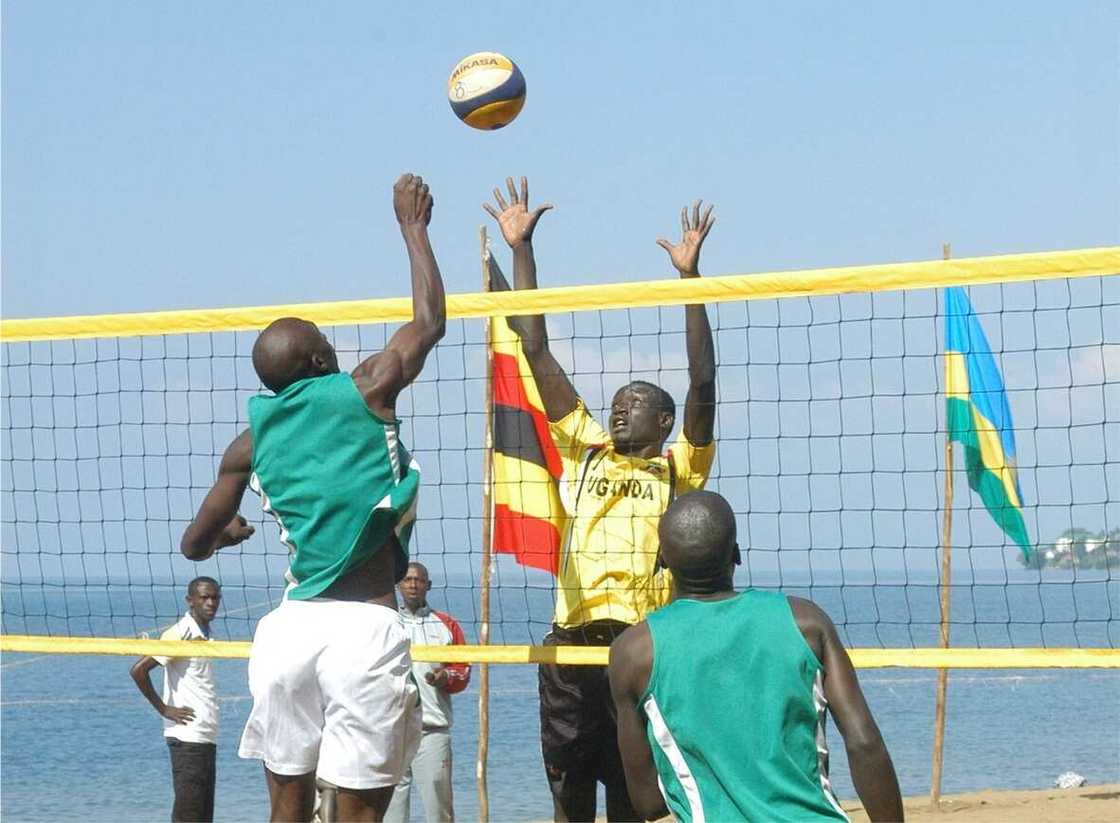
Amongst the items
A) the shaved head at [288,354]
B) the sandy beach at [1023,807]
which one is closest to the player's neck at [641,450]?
the shaved head at [288,354]

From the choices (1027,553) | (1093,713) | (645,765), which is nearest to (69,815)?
(1027,553)

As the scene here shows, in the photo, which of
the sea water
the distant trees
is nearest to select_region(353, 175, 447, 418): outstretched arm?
the distant trees

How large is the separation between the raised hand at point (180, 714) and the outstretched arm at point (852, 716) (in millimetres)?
6958

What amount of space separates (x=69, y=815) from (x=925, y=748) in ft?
46.0

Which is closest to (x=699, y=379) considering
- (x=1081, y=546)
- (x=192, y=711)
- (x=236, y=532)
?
(x=236, y=532)

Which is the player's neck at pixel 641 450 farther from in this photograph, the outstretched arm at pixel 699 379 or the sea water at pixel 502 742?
the sea water at pixel 502 742

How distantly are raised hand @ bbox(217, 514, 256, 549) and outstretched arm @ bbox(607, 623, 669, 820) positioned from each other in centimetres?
191

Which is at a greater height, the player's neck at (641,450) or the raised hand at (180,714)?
the player's neck at (641,450)

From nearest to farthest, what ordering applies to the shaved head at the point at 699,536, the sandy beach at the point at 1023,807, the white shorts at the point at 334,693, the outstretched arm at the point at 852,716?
the outstretched arm at the point at 852,716 < the shaved head at the point at 699,536 < the white shorts at the point at 334,693 < the sandy beach at the point at 1023,807

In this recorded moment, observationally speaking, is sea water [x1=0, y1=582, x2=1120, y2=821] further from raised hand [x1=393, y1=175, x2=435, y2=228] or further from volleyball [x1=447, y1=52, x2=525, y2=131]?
raised hand [x1=393, y1=175, x2=435, y2=228]

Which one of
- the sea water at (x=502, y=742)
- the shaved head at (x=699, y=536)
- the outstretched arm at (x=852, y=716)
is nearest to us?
the outstretched arm at (x=852, y=716)

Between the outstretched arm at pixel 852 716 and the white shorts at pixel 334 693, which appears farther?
the white shorts at pixel 334 693

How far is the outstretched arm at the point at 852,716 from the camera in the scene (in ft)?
12.1

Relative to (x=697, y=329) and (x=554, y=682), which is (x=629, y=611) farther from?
(x=697, y=329)
